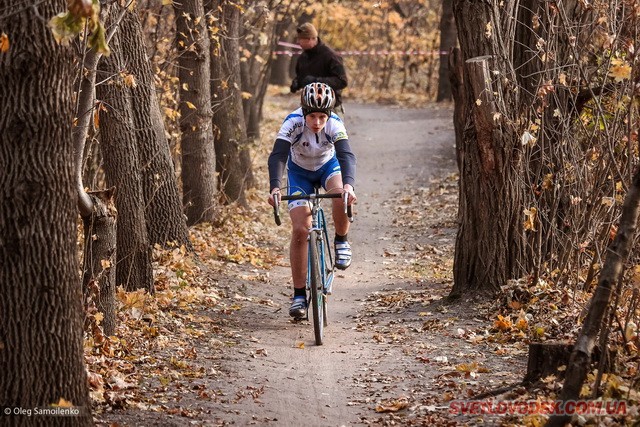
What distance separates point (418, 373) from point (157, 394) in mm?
1976

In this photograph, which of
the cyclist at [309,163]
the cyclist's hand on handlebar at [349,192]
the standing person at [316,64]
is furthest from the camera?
the standing person at [316,64]

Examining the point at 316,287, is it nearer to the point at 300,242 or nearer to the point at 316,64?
the point at 300,242

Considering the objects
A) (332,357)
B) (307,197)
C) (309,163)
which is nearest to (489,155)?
(309,163)

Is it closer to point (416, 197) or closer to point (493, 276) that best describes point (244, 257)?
point (493, 276)

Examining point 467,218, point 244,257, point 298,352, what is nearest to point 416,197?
point 244,257

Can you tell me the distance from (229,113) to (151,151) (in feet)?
14.5

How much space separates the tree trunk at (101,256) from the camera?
7117 millimetres

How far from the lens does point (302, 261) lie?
858 centimetres

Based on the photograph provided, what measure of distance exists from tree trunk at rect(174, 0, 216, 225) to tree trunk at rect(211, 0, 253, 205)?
1.08 meters

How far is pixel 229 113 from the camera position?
14812 millimetres

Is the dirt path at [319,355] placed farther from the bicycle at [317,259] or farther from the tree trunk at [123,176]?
the tree trunk at [123,176]

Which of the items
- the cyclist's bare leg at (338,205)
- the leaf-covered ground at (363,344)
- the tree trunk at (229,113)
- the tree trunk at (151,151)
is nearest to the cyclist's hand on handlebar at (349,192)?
the cyclist's bare leg at (338,205)

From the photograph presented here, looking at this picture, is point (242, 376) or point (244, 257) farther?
point (244, 257)

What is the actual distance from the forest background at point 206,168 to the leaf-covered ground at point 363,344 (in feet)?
0.39
